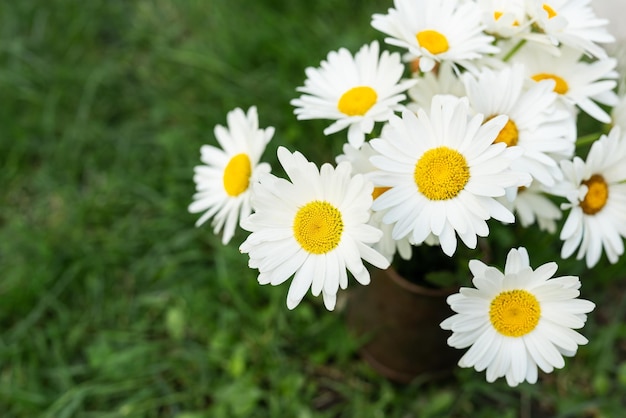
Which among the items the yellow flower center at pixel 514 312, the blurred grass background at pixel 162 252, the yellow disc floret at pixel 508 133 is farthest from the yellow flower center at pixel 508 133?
the blurred grass background at pixel 162 252

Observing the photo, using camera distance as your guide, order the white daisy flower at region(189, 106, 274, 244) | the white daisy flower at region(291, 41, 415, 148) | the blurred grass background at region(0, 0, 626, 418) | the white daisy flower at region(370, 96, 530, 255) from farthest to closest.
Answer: the blurred grass background at region(0, 0, 626, 418)
the white daisy flower at region(189, 106, 274, 244)
the white daisy flower at region(291, 41, 415, 148)
the white daisy flower at region(370, 96, 530, 255)

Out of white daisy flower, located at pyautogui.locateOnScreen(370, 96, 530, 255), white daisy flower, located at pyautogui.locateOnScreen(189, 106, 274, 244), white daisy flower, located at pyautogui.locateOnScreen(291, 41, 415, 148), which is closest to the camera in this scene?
white daisy flower, located at pyautogui.locateOnScreen(370, 96, 530, 255)

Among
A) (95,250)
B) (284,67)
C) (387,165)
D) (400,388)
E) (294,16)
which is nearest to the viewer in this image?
(387,165)

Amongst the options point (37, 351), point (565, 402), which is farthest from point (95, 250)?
point (565, 402)

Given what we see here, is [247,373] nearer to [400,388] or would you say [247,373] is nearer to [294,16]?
[400,388]

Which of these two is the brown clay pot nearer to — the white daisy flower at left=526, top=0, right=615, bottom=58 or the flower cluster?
the flower cluster

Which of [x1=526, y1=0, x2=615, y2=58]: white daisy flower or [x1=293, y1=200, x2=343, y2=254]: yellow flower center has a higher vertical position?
[x1=526, y1=0, x2=615, y2=58]: white daisy flower

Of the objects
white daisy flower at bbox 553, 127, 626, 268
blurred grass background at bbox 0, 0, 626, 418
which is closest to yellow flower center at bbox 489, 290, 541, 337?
white daisy flower at bbox 553, 127, 626, 268
